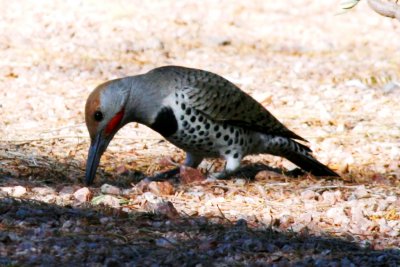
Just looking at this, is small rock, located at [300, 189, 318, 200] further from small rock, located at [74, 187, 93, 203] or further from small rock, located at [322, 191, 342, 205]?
small rock, located at [74, 187, 93, 203]

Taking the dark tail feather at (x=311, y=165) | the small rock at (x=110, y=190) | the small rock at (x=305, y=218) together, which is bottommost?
the small rock at (x=110, y=190)

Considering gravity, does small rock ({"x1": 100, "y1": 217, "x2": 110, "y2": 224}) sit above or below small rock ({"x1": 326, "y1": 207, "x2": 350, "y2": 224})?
below

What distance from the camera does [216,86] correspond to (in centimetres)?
608

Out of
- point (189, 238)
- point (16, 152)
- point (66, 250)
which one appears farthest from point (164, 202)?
point (16, 152)

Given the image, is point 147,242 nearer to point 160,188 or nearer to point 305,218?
point 305,218

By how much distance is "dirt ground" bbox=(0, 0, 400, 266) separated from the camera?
418cm

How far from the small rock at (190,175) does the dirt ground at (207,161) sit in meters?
0.14

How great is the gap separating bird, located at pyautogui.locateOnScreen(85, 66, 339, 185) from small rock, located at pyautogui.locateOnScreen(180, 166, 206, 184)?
0.46 ft

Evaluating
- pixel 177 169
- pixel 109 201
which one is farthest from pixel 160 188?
pixel 177 169

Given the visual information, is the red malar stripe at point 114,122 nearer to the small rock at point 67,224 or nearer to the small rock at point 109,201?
the small rock at point 109,201

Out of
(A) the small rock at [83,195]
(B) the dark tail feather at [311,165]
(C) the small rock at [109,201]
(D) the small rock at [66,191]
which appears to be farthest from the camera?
(B) the dark tail feather at [311,165]

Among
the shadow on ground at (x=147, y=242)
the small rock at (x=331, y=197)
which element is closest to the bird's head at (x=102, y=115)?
the shadow on ground at (x=147, y=242)

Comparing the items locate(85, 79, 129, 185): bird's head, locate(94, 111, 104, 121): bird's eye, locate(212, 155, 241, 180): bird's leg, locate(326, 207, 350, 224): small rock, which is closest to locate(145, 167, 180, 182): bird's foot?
locate(212, 155, 241, 180): bird's leg

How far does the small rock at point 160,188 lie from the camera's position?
5.27m
